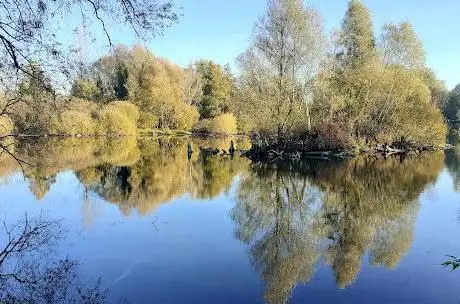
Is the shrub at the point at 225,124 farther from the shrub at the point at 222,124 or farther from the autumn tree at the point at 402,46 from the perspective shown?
the autumn tree at the point at 402,46

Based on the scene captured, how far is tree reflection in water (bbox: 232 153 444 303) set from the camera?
787 cm

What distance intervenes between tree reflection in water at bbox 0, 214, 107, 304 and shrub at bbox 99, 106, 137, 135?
46.3 m

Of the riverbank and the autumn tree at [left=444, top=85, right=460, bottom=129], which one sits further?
the autumn tree at [left=444, top=85, right=460, bottom=129]

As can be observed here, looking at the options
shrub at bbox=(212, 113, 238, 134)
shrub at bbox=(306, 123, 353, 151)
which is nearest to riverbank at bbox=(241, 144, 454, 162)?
shrub at bbox=(306, 123, 353, 151)

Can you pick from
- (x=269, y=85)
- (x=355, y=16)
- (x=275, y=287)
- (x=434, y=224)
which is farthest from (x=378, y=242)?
(x=355, y=16)

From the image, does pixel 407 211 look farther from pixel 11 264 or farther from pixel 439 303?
pixel 11 264

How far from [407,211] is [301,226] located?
3838mm

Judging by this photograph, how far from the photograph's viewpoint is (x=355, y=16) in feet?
107

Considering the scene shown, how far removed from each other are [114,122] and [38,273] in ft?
163

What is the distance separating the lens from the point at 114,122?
55.2 meters

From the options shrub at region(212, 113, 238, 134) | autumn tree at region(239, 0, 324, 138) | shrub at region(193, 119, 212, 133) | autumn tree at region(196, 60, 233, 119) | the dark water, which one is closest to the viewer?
the dark water

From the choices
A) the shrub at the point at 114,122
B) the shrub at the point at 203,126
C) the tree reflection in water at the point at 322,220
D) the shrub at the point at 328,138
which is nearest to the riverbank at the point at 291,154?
the shrub at the point at 328,138

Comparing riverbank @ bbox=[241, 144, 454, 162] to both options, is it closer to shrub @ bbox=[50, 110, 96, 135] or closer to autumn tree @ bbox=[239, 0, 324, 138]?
autumn tree @ bbox=[239, 0, 324, 138]

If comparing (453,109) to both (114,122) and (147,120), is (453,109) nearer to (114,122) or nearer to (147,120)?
(147,120)
